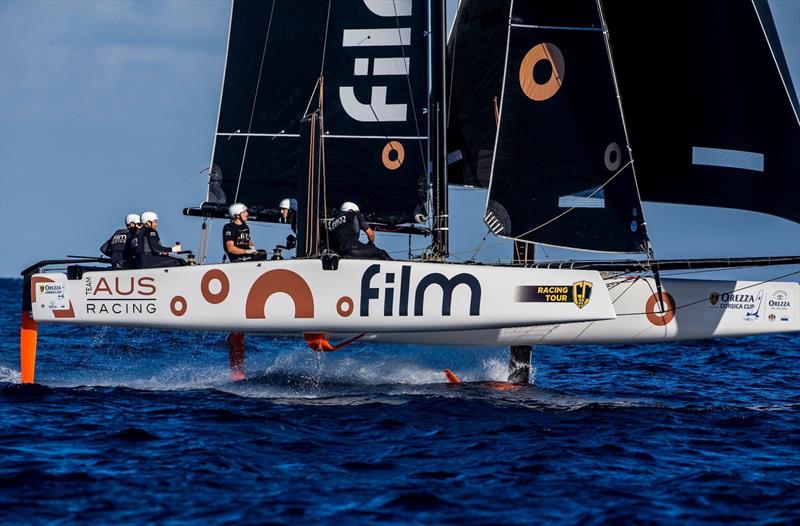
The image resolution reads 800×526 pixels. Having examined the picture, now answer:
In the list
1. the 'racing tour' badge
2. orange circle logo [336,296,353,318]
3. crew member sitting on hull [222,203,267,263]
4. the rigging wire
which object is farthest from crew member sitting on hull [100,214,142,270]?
the 'racing tour' badge

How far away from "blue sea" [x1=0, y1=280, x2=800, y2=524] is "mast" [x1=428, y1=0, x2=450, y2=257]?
216 cm

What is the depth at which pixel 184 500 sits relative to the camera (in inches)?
317

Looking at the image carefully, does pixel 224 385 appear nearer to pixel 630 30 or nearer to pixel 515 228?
pixel 515 228

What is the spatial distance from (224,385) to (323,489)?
246 inches

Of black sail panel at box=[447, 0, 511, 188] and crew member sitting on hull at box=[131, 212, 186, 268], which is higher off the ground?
black sail panel at box=[447, 0, 511, 188]

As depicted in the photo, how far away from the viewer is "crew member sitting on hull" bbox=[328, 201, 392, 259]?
13727mm

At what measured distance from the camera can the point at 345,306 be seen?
1310 cm

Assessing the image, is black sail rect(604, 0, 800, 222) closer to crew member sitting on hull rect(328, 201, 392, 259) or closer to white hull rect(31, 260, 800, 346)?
white hull rect(31, 260, 800, 346)

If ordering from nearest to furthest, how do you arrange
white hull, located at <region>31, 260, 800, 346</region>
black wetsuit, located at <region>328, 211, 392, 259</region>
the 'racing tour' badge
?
the 'racing tour' badge, white hull, located at <region>31, 260, 800, 346</region>, black wetsuit, located at <region>328, 211, 392, 259</region>

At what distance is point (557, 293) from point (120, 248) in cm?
572

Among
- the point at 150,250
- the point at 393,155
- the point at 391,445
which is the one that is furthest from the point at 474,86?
the point at 391,445

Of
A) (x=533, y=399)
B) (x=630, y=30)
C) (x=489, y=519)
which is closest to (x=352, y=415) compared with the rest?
(x=533, y=399)

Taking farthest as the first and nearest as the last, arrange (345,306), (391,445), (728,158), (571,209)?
(728,158), (571,209), (345,306), (391,445)

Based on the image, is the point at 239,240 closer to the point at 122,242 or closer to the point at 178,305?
the point at 178,305
